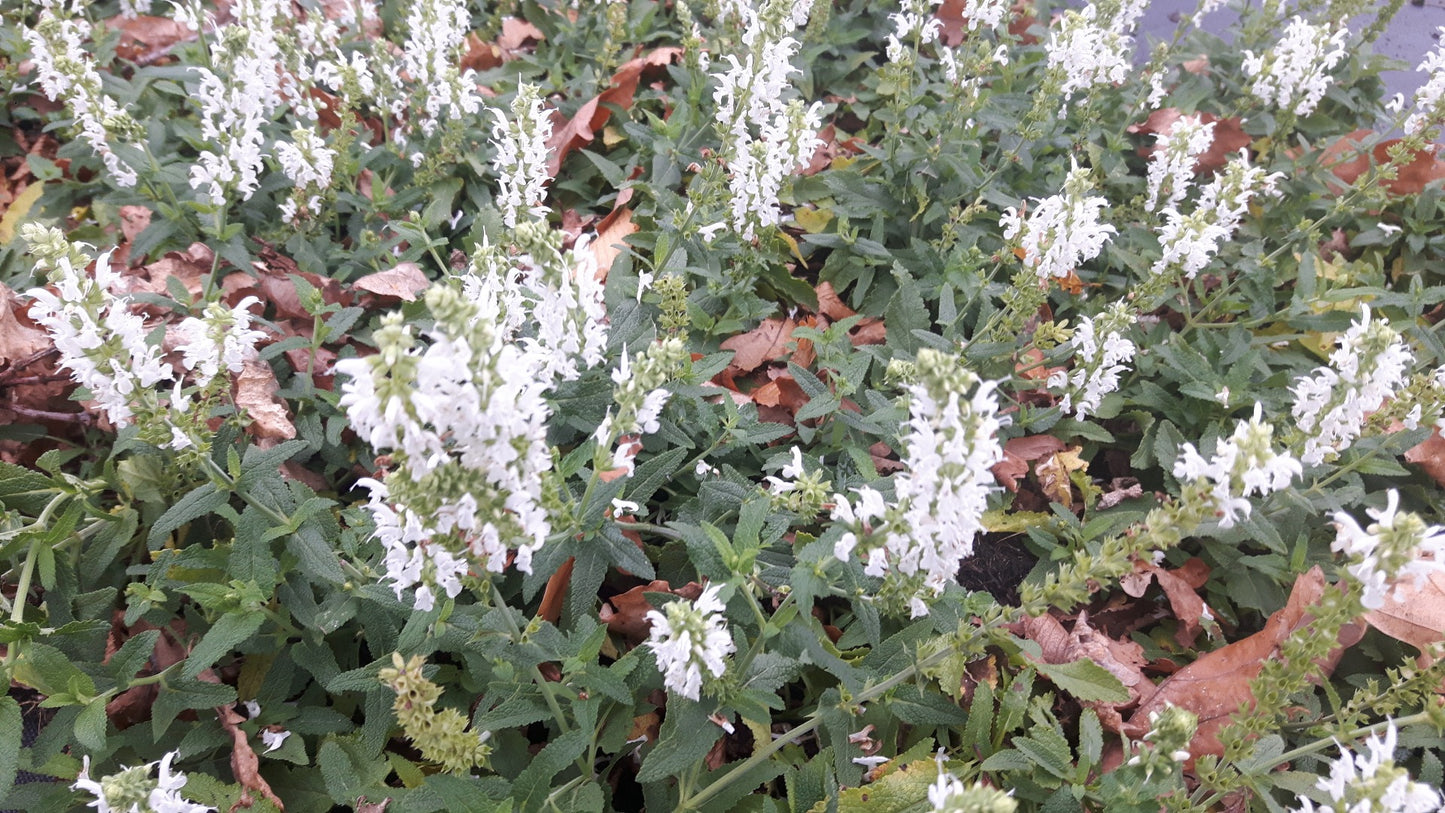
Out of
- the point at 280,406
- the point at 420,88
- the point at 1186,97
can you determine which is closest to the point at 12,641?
the point at 280,406

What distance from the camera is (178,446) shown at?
248 cm

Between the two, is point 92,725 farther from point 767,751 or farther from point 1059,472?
point 1059,472

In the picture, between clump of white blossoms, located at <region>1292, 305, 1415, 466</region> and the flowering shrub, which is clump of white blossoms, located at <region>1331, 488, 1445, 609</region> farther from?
clump of white blossoms, located at <region>1292, 305, 1415, 466</region>

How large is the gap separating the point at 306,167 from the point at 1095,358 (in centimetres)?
353

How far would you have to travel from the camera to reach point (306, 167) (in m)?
3.82

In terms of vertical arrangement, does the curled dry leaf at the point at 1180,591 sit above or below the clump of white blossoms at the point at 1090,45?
below

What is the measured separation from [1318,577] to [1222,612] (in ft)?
1.28

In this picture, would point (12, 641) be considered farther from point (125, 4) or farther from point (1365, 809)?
point (125, 4)

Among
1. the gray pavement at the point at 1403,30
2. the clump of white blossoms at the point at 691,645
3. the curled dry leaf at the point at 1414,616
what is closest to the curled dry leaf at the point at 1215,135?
the gray pavement at the point at 1403,30

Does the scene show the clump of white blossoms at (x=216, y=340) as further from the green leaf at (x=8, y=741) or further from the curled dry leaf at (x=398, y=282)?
the green leaf at (x=8, y=741)

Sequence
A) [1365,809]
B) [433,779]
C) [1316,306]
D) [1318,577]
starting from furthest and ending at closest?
1. [1316,306]
2. [1318,577]
3. [433,779]
4. [1365,809]

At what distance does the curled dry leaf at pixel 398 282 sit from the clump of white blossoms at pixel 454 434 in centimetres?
187

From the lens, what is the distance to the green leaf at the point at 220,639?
8.22 ft

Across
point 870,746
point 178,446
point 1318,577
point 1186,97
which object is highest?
point 1186,97
